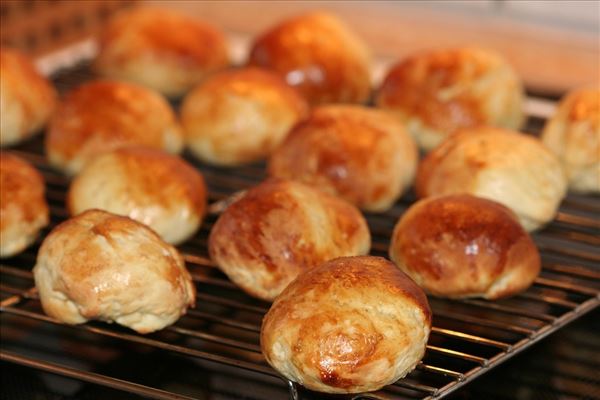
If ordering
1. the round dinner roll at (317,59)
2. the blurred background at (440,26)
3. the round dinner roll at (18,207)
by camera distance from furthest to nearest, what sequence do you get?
the blurred background at (440,26)
the round dinner roll at (317,59)
the round dinner roll at (18,207)

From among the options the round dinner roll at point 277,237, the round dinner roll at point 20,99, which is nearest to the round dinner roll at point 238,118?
the round dinner roll at point 20,99

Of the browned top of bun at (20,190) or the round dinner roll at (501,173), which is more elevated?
the round dinner roll at (501,173)

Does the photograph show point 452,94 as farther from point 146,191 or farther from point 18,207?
point 18,207

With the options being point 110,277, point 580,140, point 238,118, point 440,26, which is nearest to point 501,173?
point 580,140

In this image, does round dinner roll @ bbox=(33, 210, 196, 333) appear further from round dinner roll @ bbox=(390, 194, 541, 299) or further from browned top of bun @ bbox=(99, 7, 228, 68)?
browned top of bun @ bbox=(99, 7, 228, 68)

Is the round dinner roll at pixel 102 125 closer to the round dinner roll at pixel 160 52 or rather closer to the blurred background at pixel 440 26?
the round dinner roll at pixel 160 52

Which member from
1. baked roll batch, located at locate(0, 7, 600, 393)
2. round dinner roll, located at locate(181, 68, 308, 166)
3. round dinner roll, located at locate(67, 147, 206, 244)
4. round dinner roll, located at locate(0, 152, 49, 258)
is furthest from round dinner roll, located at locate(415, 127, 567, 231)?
round dinner roll, located at locate(0, 152, 49, 258)
